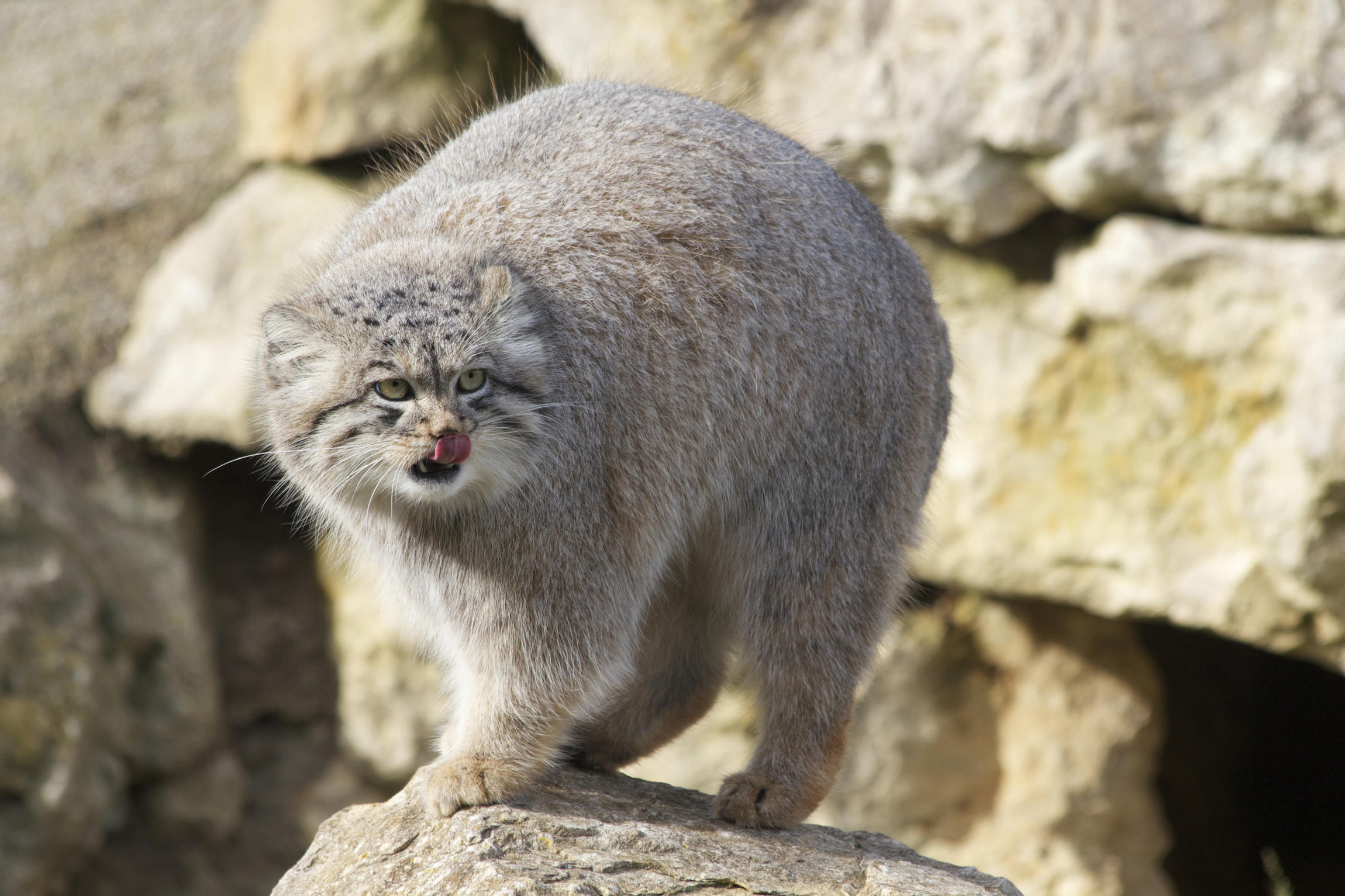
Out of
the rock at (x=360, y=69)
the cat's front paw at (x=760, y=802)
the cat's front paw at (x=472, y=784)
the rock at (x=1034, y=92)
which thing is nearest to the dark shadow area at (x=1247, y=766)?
the rock at (x=1034, y=92)

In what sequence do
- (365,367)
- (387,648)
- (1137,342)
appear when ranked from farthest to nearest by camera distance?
(387,648)
(1137,342)
(365,367)

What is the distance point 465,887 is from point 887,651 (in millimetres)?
5690

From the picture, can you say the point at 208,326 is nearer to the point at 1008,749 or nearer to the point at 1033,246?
the point at 1033,246

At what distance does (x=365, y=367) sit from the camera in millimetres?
3480

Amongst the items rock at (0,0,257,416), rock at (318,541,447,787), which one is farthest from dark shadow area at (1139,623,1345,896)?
rock at (0,0,257,416)

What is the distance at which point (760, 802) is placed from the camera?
4.23 meters

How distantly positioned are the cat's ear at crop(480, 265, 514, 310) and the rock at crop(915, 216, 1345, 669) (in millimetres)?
4232

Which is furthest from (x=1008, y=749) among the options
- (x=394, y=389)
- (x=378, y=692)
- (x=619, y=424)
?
(x=394, y=389)

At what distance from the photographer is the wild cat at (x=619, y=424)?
3.61m

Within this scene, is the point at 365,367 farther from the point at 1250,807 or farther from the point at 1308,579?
the point at 1250,807

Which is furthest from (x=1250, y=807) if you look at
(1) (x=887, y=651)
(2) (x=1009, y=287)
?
(2) (x=1009, y=287)

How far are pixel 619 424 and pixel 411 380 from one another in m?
0.75

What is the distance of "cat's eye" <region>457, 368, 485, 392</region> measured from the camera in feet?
11.5

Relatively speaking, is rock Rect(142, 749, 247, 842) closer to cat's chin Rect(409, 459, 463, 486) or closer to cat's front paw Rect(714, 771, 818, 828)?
cat's front paw Rect(714, 771, 818, 828)
